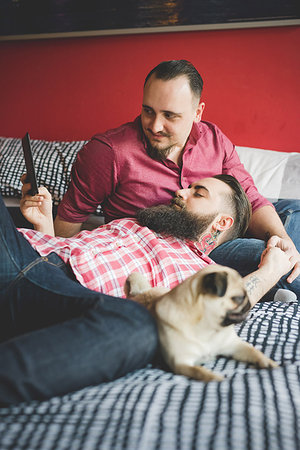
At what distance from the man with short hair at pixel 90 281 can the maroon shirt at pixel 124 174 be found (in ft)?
0.49

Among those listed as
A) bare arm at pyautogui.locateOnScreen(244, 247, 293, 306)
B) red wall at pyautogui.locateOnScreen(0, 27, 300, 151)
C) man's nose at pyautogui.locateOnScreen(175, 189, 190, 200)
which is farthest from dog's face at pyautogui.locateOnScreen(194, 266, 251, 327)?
red wall at pyautogui.locateOnScreen(0, 27, 300, 151)

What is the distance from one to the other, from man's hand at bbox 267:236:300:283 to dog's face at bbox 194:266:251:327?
2.18ft

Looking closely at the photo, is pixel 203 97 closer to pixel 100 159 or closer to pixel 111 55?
pixel 111 55

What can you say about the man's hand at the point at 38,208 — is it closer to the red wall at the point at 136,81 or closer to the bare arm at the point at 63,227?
the bare arm at the point at 63,227

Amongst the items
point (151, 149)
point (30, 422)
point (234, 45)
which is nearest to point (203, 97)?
point (234, 45)

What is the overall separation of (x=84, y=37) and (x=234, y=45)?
1.00 meters

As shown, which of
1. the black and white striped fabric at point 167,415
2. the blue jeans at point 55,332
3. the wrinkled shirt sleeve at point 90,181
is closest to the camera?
the black and white striped fabric at point 167,415

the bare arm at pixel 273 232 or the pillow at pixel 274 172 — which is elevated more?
the pillow at pixel 274 172

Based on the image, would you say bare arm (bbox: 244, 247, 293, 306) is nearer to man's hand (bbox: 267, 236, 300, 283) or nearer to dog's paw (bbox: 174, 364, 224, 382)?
man's hand (bbox: 267, 236, 300, 283)

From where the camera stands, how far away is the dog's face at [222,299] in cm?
76

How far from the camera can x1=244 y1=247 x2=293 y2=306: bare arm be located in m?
1.14

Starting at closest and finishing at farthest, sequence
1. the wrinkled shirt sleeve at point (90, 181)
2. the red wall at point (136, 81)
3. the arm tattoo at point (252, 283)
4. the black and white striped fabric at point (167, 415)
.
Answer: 1. the black and white striped fabric at point (167, 415)
2. the arm tattoo at point (252, 283)
3. the wrinkled shirt sleeve at point (90, 181)
4. the red wall at point (136, 81)

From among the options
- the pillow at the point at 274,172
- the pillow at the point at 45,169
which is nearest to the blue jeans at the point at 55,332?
the pillow at the point at 45,169

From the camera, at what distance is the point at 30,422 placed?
0.64 metres
